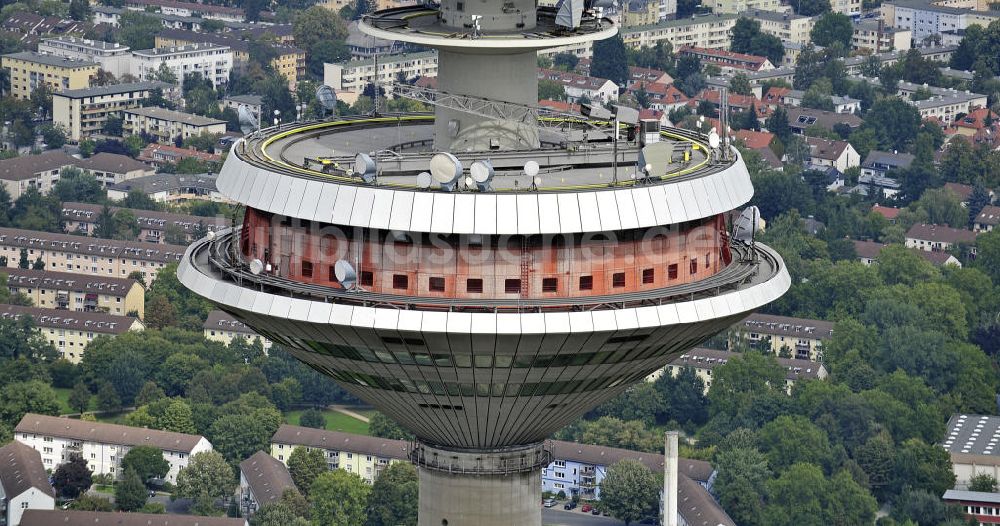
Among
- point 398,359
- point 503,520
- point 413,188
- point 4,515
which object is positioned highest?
point 413,188

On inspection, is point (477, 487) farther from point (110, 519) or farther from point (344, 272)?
point (110, 519)

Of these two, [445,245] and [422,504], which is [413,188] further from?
[422,504]

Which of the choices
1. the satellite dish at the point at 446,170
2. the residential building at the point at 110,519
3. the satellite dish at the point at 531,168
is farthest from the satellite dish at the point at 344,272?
the residential building at the point at 110,519

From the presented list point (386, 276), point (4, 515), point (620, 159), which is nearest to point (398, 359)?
point (386, 276)

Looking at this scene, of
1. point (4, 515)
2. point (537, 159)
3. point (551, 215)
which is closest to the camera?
point (551, 215)

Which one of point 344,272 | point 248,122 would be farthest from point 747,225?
point 248,122

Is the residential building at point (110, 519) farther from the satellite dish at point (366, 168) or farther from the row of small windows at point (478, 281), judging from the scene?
the satellite dish at point (366, 168)

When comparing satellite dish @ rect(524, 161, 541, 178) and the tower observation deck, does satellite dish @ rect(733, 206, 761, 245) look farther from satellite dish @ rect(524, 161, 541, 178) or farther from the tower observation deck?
satellite dish @ rect(524, 161, 541, 178)
